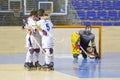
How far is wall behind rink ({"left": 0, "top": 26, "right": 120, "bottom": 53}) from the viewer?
1800cm

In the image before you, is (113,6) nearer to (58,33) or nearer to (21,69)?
(58,33)

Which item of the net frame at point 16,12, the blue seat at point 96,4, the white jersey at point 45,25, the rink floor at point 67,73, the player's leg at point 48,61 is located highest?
the blue seat at point 96,4

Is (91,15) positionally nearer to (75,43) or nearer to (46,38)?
(75,43)

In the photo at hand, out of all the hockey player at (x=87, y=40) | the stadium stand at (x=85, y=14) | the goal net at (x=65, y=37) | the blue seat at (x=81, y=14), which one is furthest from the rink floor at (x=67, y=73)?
the blue seat at (x=81, y=14)

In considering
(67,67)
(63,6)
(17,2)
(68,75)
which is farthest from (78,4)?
(68,75)

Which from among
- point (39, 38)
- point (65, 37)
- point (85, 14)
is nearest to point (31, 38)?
point (39, 38)

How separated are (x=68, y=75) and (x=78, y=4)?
36.2 feet

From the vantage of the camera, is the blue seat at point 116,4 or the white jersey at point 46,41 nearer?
the white jersey at point 46,41

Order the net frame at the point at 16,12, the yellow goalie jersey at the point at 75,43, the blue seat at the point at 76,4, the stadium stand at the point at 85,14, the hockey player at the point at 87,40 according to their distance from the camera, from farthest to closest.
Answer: the blue seat at the point at 76,4, the net frame at the point at 16,12, the stadium stand at the point at 85,14, the hockey player at the point at 87,40, the yellow goalie jersey at the point at 75,43

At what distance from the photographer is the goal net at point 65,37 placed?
15.1m

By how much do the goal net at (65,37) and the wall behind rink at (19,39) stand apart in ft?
9.94

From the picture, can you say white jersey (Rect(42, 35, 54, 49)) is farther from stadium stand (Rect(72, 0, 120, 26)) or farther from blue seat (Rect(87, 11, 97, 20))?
blue seat (Rect(87, 11, 97, 20))

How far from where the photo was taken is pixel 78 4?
20609 mm

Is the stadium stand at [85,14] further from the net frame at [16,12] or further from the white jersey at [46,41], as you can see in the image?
the white jersey at [46,41]
